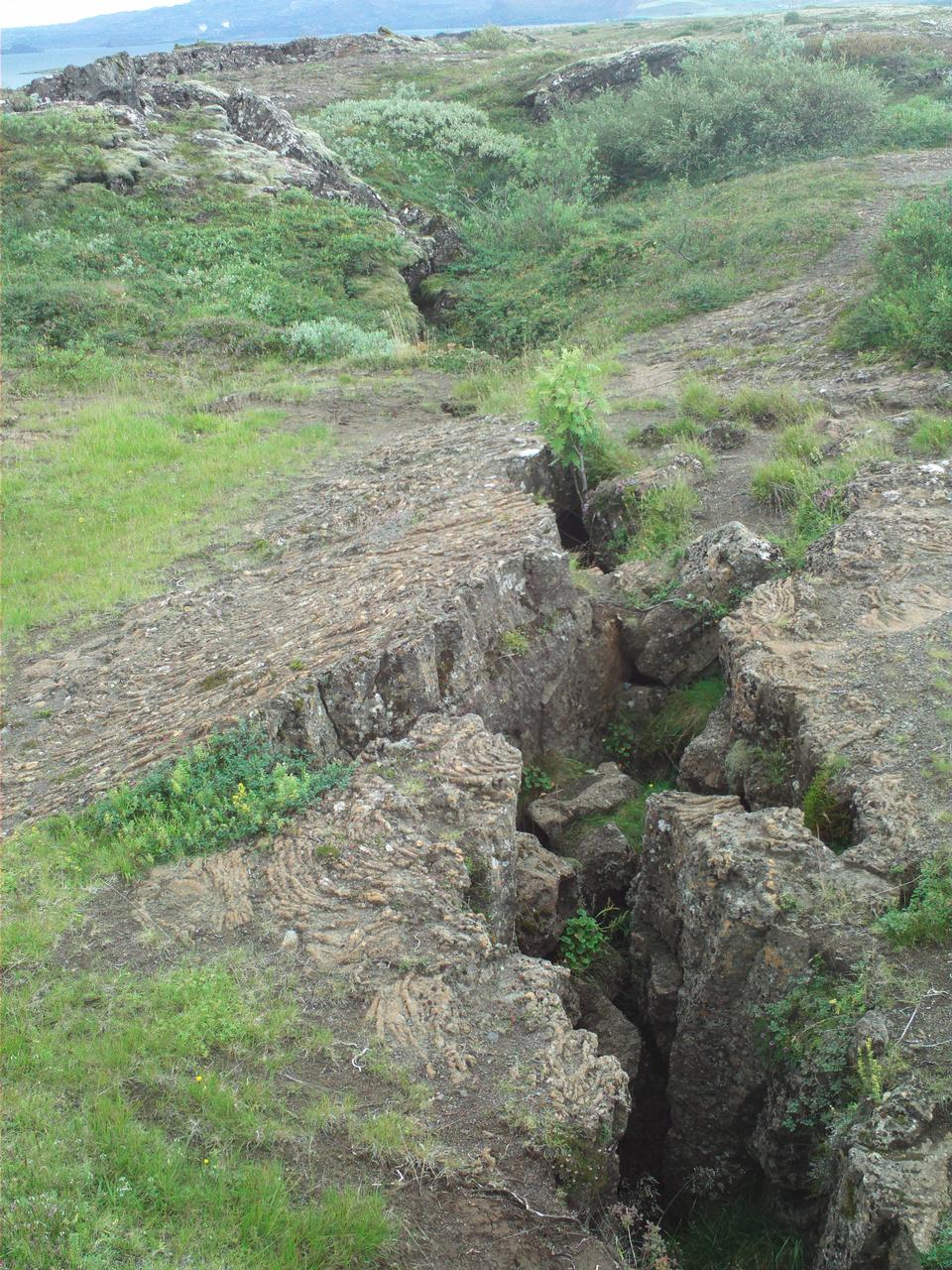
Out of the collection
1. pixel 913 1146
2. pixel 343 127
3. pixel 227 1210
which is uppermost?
pixel 343 127

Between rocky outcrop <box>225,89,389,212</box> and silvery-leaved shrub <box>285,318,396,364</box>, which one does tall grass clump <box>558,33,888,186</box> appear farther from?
silvery-leaved shrub <box>285,318,396,364</box>

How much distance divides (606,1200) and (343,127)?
29.3 meters

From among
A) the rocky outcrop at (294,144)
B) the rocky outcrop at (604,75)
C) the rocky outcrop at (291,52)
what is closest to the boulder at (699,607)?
the rocky outcrop at (294,144)

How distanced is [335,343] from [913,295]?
28.0 feet

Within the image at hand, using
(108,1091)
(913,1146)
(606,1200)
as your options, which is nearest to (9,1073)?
(108,1091)

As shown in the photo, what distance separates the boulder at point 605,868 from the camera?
6492 mm

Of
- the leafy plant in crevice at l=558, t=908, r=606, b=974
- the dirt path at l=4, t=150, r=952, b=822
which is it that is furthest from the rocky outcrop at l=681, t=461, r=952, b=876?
the dirt path at l=4, t=150, r=952, b=822

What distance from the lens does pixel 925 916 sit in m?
4.41

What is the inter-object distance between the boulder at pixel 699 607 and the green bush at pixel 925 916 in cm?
361

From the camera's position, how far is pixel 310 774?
5594 millimetres

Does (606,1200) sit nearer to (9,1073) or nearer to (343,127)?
(9,1073)

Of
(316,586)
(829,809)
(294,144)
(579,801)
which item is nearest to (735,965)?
(829,809)

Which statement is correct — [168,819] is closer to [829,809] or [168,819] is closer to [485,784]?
[485,784]

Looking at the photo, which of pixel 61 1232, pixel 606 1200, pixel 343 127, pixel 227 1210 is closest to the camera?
pixel 61 1232
